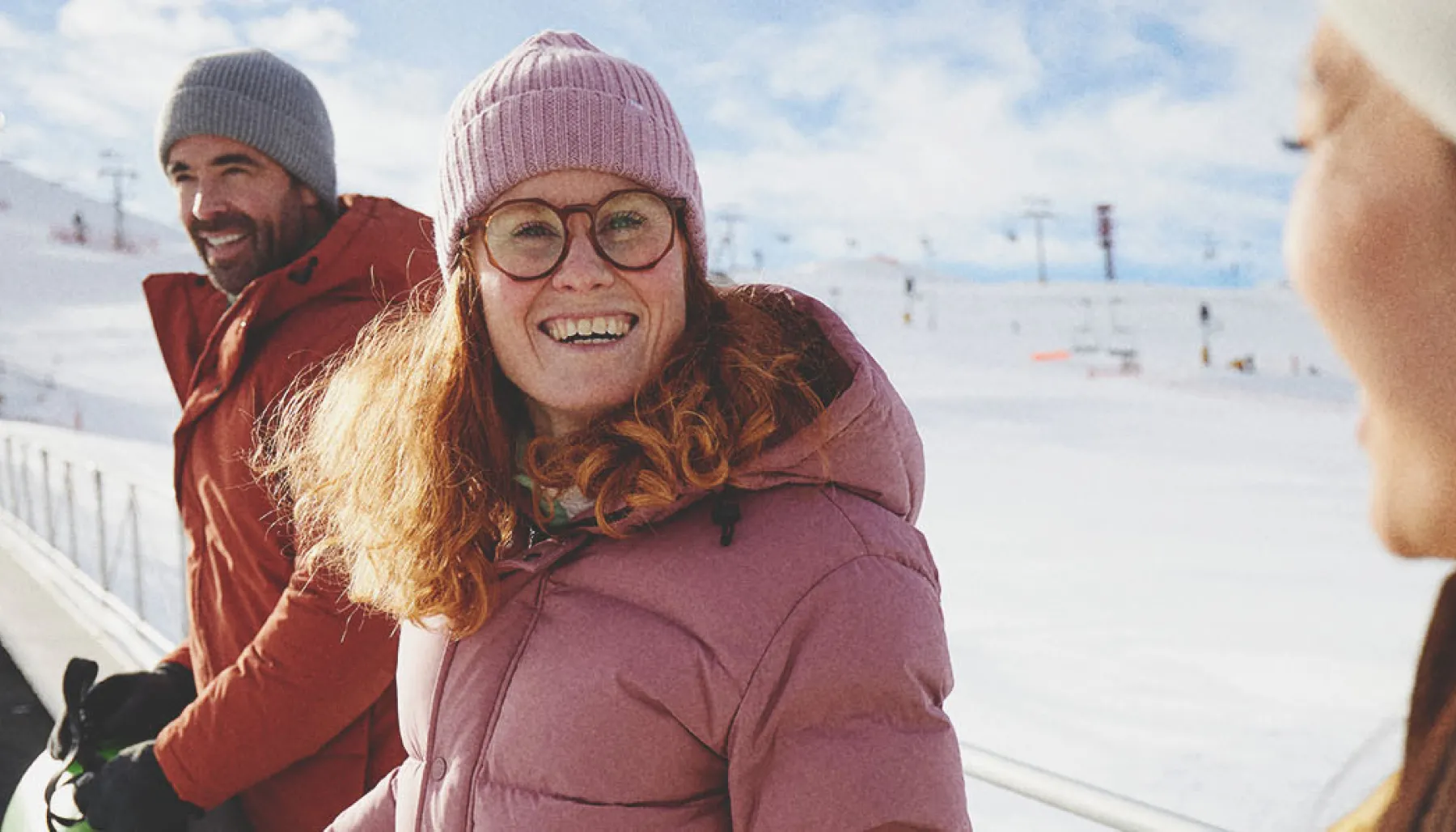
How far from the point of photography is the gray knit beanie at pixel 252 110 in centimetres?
219

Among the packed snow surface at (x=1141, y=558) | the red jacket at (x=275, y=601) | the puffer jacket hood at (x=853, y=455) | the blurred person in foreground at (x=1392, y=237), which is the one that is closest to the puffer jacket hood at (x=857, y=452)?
the puffer jacket hood at (x=853, y=455)

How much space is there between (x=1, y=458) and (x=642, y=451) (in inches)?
345

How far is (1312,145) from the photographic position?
0.42 metres

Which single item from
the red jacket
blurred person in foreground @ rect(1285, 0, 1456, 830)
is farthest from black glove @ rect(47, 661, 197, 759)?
blurred person in foreground @ rect(1285, 0, 1456, 830)

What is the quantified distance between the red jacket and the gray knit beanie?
0.29 meters

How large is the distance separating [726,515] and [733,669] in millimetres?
174

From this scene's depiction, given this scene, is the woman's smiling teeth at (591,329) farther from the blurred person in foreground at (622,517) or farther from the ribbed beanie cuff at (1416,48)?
the ribbed beanie cuff at (1416,48)

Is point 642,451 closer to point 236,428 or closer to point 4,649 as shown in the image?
point 236,428

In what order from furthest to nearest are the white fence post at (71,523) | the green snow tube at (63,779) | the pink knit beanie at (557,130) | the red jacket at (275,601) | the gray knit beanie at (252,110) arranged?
the white fence post at (71,523) → the gray knit beanie at (252,110) → the green snow tube at (63,779) → the red jacket at (275,601) → the pink knit beanie at (557,130)

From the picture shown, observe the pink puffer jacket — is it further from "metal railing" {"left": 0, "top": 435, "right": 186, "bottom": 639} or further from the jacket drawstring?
"metal railing" {"left": 0, "top": 435, "right": 186, "bottom": 639}

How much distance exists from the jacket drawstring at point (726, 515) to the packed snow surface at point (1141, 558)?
2.03 ft

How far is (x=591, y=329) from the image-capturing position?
131cm

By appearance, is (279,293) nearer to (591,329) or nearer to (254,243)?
(254,243)

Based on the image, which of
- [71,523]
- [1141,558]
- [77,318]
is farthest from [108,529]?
[77,318]
